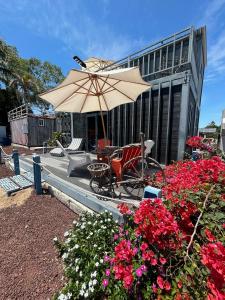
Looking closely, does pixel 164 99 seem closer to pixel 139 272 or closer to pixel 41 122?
pixel 139 272

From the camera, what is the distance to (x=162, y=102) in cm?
538

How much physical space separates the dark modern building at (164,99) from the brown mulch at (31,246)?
12.0 feet

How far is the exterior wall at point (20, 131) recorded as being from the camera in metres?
14.3

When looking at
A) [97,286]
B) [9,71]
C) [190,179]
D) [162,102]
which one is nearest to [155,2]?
[162,102]

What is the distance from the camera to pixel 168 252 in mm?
1461

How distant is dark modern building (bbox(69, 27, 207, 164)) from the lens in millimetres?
4812

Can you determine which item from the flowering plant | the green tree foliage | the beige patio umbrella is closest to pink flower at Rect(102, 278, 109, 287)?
the flowering plant

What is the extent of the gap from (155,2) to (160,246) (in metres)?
7.34

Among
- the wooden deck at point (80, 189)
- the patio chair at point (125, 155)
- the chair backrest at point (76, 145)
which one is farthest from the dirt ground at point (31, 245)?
the chair backrest at point (76, 145)

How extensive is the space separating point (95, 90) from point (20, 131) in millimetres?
13454

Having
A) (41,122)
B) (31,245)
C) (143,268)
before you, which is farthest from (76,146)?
(41,122)

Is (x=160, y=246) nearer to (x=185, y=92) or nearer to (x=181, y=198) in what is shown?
(x=181, y=198)

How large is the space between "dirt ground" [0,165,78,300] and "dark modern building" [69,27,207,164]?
3654 mm

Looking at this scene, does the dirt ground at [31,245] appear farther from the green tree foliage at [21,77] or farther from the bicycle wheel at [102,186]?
the green tree foliage at [21,77]
